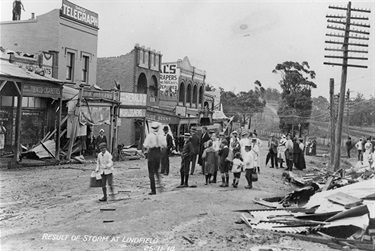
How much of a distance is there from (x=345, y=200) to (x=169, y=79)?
1270 inches

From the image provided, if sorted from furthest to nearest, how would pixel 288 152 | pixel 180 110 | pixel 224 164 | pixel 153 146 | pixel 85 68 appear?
pixel 180 110, pixel 85 68, pixel 288 152, pixel 224 164, pixel 153 146

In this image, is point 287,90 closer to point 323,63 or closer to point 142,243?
point 323,63

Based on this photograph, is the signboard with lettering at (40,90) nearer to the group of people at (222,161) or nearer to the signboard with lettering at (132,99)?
the signboard with lettering at (132,99)

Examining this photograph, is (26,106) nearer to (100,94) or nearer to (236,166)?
(100,94)

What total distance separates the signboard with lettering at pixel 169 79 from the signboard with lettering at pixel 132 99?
14.8 metres

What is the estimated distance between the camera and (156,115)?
26.6 m

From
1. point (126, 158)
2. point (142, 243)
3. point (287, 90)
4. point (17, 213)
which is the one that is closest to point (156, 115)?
point (126, 158)

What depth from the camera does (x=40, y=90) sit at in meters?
17.5

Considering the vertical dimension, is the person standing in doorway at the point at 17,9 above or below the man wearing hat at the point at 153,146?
above

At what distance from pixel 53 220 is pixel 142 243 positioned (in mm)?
2611

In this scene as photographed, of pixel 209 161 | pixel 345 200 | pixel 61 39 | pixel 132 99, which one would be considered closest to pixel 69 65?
pixel 61 39

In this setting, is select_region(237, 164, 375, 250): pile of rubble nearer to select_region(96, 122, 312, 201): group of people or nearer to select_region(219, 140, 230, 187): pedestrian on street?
select_region(96, 122, 312, 201): group of people

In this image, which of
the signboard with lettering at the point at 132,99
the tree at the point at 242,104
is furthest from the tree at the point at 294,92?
the signboard with lettering at the point at 132,99

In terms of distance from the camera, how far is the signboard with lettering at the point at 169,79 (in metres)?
40.0
